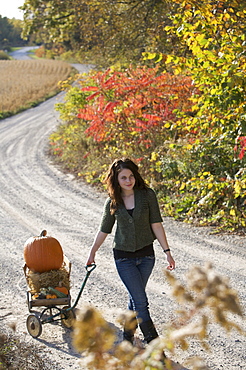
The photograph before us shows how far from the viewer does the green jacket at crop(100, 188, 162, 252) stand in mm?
5016

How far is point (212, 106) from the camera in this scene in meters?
9.70

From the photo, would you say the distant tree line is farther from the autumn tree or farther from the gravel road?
the gravel road

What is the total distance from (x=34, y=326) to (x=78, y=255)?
10.0ft

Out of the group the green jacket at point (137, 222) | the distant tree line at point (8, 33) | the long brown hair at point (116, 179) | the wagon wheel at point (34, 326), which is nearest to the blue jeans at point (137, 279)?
the green jacket at point (137, 222)

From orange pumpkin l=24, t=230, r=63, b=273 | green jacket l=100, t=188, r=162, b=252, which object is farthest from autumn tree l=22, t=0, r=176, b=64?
green jacket l=100, t=188, r=162, b=252

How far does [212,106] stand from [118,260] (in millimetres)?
5395

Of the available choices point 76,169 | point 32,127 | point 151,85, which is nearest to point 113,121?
point 151,85

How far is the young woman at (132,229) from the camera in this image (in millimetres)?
4945

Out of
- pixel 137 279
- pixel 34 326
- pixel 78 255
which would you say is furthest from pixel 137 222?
pixel 78 255

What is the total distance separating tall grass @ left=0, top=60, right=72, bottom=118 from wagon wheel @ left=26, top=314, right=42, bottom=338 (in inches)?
1084

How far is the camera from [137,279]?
495cm

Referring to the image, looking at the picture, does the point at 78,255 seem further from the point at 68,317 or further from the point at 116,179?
the point at 116,179

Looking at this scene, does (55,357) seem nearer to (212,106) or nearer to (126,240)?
(126,240)

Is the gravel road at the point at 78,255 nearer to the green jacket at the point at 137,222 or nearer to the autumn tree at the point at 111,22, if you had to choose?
the green jacket at the point at 137,222
